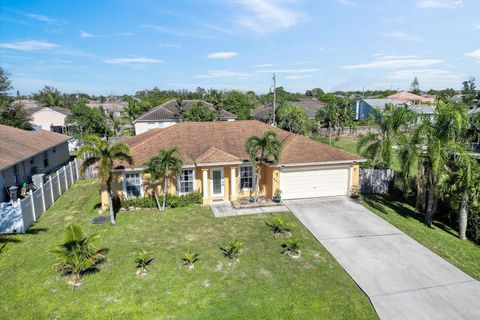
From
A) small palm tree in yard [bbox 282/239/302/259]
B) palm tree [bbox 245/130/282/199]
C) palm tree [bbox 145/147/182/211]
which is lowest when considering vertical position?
small palm tree in yard [bbox 282/239/302/259]

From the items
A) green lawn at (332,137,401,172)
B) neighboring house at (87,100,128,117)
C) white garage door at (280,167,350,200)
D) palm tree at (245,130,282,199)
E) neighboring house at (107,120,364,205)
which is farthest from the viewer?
neighboring house at (87,100,128,117)

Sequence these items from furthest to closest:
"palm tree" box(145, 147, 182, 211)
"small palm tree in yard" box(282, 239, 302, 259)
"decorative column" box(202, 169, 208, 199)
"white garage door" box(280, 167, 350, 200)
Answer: "white garage door" box(280, 167, 350, 200) < "decorative column" box(202, 169, 208, 199) < "palm tree" box(145, 147, 182, 211) < "small palm tree in yard" box(282, 239, 302, 259)

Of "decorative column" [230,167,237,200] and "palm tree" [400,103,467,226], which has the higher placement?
"palm tree" [400,103,467,226]

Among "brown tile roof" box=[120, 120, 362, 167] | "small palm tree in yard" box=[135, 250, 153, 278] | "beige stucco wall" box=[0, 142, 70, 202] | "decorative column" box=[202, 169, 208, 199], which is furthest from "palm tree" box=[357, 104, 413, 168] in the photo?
"beige stucco wall" box=[0, 142, 70, 202]

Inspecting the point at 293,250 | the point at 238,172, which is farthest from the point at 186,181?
the point at 293,250

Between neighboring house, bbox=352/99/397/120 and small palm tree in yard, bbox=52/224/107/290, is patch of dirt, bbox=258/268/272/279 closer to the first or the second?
small palm tree in yard, bbox=52/224/107/290

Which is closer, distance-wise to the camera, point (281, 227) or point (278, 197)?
point (281, 227)

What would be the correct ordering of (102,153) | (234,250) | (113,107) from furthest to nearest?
1. (113,107)
2. (102,153)
3. (234,250)

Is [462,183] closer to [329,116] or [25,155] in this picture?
[25,155]

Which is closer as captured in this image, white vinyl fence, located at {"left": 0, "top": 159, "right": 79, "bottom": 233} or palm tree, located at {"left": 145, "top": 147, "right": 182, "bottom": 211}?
white vinyl fence, located at {"left": 0, "top": 159, "right": 79, "bottom": 233}
